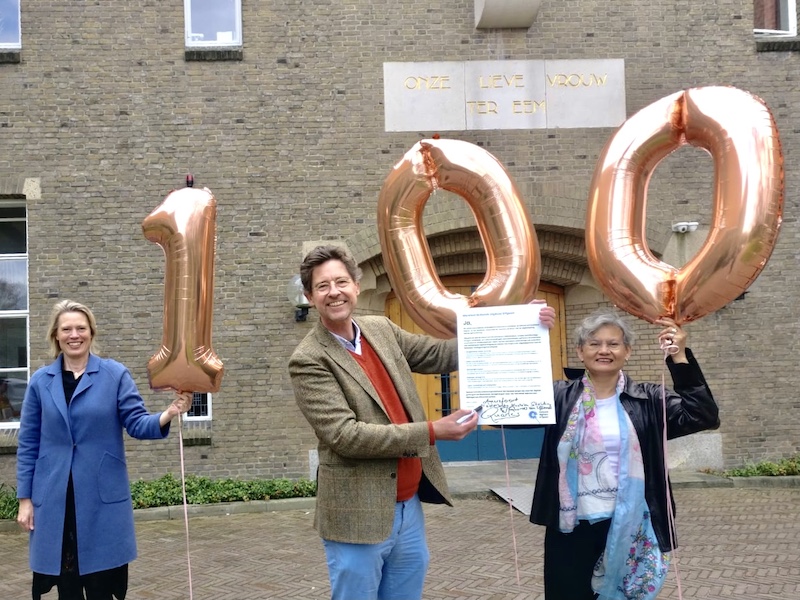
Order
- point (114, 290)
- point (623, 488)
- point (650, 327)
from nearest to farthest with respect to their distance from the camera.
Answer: point (623, 488)
point (114, 290)
point (650, 327)

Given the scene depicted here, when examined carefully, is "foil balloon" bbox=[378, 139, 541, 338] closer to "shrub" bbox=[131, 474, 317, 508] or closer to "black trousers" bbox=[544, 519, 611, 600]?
"black trousers" bbox=[544, 519, 611, 600]

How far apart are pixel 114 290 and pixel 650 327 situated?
21.3ft

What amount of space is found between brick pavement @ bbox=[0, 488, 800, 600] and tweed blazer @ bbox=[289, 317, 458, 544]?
2691mm

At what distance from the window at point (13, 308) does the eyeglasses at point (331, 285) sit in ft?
24.9

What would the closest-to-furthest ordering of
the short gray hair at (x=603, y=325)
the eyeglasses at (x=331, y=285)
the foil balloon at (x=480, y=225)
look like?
the eyeglasses at (x=331, y=285)
the short gray hair at (x=603, y=325)
the foil balloon at (x=480, y=225)

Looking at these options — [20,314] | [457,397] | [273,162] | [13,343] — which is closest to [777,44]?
[457,397]

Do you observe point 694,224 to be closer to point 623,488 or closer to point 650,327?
point 650,327

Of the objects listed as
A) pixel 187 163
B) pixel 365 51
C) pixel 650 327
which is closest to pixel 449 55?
pixel 365 51

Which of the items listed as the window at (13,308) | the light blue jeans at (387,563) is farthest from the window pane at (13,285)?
the light blue jeans at (387,563)

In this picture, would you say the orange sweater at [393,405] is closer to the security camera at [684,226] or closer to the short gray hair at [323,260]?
the short gray hair at [323,260]

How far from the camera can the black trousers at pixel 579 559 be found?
2.94 metres

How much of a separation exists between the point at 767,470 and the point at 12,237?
9.54 m

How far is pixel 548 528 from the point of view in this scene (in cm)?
302

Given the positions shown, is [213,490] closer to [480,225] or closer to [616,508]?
[480,225]
